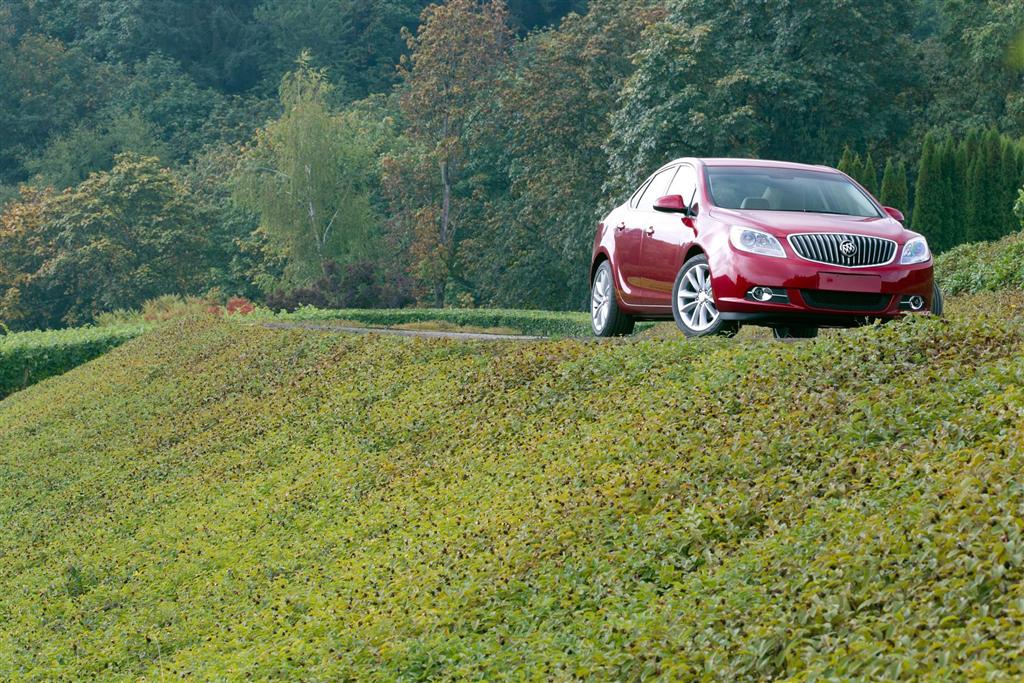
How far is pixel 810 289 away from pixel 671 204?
1749 millimetres

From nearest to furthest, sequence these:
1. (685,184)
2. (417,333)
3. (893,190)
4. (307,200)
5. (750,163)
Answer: (685,184)
(750,163)
(417,333)
(893,190)
(307,200)

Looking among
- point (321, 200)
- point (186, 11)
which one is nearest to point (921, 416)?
point (321, 200)

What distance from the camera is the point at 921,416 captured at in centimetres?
804

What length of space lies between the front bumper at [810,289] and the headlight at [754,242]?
7 centimetres

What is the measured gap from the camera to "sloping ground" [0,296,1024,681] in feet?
20.0

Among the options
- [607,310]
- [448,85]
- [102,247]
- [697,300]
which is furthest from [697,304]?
[102,247]

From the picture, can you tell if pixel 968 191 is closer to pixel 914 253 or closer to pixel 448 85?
pixel 914 253

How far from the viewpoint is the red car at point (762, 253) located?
11.1 m

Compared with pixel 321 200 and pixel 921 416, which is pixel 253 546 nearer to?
pixel 921 416

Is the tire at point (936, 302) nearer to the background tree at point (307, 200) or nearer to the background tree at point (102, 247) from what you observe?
the background tree at point (307, 200)

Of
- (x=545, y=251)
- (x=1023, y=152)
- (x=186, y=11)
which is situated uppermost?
(x=186, y=11)

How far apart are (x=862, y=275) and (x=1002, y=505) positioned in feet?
17.0

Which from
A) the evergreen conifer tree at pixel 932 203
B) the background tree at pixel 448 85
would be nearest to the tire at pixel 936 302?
the evergreen conifer tree at pixel 932 203

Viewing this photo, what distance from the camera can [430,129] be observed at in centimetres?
5309
